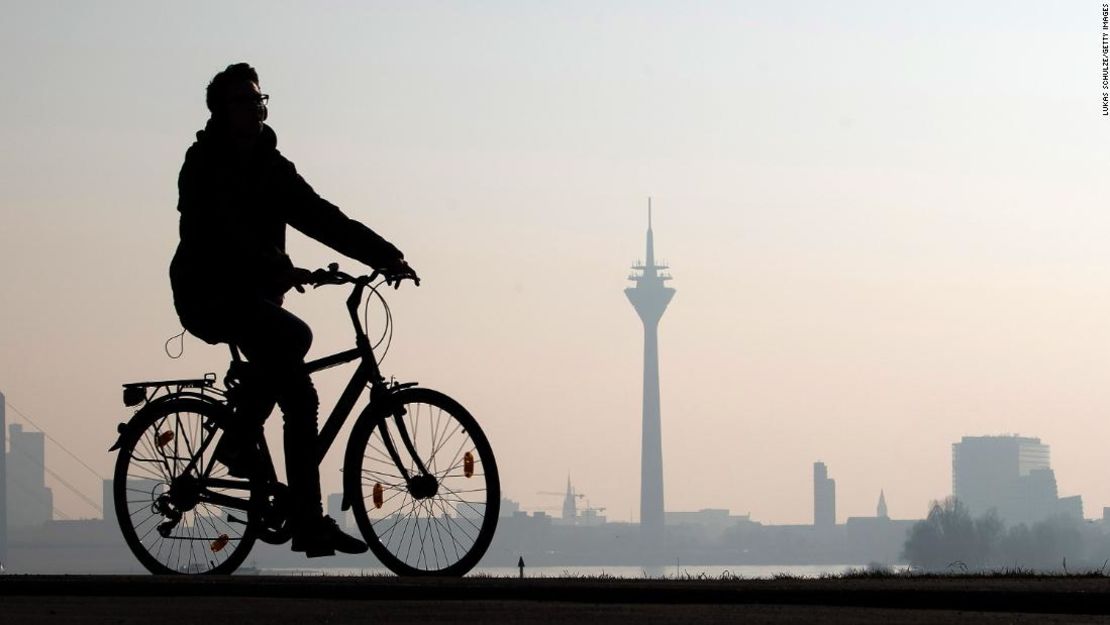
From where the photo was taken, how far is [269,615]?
19.8 ft

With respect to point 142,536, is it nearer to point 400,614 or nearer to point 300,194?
point 300,194

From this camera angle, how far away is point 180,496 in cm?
816

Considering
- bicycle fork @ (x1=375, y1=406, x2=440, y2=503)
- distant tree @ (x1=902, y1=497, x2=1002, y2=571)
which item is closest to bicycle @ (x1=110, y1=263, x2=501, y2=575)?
bicycle fork @ (x1=375, y1=406, x2=440, y2=503)

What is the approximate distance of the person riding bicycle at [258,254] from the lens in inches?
301

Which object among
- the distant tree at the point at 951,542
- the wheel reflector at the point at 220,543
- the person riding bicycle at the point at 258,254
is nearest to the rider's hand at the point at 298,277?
the person riding bicycle at the point at 258,254

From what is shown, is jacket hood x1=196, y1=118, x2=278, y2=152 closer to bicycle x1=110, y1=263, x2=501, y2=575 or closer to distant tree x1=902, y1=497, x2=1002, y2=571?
bicycle x1=110, y1=263, x2=501, y2=575

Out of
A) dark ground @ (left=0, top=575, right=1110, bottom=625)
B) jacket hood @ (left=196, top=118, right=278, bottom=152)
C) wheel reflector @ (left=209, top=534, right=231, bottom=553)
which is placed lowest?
dark ground @ (left=0, top=575, right=1110, bottom=625)

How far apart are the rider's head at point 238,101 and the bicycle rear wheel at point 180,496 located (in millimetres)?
1132

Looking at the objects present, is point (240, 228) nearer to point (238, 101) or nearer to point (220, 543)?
point (238, 101)

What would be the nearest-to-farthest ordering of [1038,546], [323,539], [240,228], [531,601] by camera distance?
[531,601] → [323,539] → [240,228] → [1038,546]

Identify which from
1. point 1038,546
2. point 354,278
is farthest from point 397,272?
point 1038,546

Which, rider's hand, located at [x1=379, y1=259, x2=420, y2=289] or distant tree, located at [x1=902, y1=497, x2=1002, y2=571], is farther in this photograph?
distant tree, located at [x1=902, y1=497, x2=1002, y2=571]

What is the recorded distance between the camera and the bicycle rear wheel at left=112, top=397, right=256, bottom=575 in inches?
316

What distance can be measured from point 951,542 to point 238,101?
13549 cm
